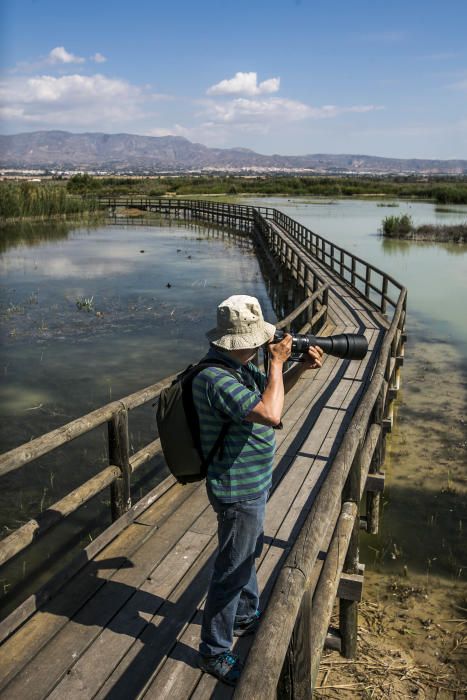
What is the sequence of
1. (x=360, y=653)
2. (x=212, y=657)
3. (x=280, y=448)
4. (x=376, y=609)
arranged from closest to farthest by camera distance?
(x=212, y=657), (x=360, y=653), (x=376, y=609), (x=280, y=448)

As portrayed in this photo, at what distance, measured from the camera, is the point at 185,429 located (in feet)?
8.64

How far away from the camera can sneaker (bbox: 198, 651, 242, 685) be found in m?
2.88

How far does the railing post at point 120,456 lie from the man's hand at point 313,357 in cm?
163

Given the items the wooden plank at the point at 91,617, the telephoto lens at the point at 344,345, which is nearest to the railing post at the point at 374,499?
the wooden plank at the point at 91,617

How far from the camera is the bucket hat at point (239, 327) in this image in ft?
8.71

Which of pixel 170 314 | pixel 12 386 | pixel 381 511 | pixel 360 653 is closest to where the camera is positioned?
pixel 360 653

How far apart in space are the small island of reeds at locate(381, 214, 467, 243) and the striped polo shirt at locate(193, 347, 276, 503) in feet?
113

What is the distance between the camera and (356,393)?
26.5 ft

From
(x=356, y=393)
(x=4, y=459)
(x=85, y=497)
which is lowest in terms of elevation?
(x=356, y=393)

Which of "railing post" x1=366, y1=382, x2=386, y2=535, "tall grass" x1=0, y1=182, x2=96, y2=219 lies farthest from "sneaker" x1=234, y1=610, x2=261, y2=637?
"tall grass" x1=0, y1=182, x2=96, y2=219

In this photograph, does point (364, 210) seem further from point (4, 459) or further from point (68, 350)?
→ point (4, 459)

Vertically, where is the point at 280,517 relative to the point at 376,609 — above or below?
above

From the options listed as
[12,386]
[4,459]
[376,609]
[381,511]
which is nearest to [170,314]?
[12,386]

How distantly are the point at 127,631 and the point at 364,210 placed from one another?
187 feet
